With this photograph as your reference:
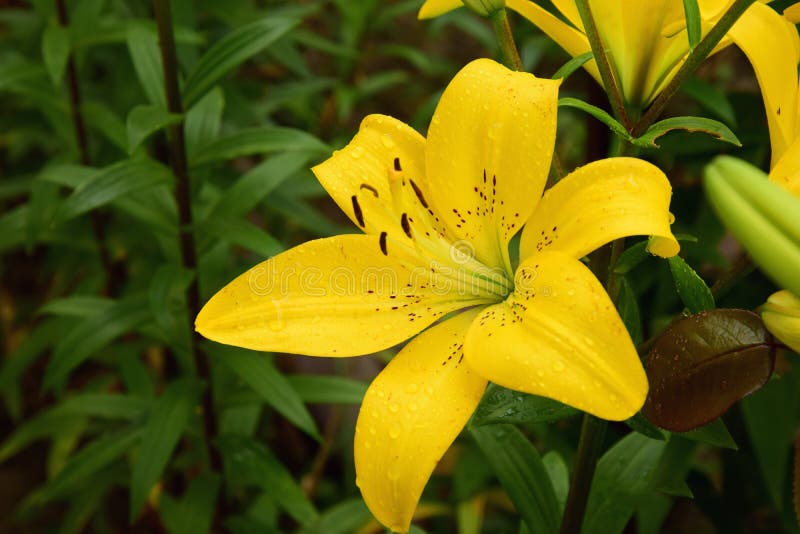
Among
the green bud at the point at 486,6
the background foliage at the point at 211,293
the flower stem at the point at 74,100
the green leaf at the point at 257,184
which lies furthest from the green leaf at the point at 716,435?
the flower stem at the point at 74,100

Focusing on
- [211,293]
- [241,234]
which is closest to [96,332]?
[211,293]

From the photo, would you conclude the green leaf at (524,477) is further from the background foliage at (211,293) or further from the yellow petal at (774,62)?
the yellow petal at (774,62)

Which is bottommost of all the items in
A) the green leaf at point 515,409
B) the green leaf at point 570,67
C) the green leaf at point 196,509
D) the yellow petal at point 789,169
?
the green leaf at point 196,509

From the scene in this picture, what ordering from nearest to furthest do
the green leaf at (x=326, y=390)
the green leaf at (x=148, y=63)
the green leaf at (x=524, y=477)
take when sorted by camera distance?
the green leaf at (x=524, y=477) < the green leaf at (x=148, y=63) < the green leaf at (x=326, y=390)

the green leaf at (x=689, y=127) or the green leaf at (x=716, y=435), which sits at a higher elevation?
the green leaf at (x=689, y=127)

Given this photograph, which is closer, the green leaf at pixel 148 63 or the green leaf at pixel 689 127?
the green leaf at pixel 689 127

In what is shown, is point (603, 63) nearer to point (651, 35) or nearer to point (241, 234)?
point (651, 35)
